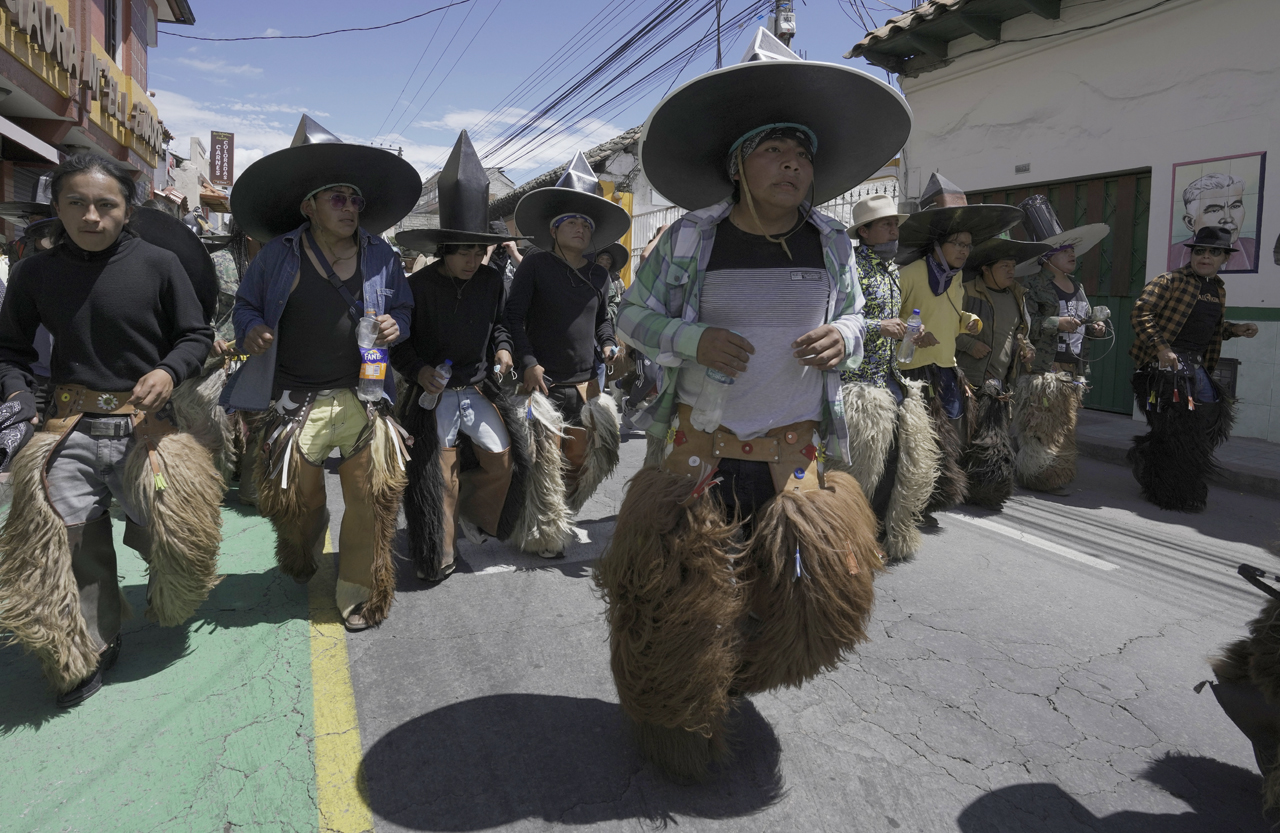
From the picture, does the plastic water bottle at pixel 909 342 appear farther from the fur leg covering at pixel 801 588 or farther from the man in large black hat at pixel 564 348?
the fur leg covering at pixel 801 588

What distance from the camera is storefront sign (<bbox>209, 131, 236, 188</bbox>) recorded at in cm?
3753

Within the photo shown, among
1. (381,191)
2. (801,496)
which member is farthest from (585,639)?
(381,191)

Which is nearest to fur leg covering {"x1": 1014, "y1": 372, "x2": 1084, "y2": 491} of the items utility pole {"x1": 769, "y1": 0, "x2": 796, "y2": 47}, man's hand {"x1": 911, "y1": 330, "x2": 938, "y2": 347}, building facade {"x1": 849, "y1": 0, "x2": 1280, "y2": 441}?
man's hand {"x1": 911, "y1": 330, "x2": 938, "y2": 347}

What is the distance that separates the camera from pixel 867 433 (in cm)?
446

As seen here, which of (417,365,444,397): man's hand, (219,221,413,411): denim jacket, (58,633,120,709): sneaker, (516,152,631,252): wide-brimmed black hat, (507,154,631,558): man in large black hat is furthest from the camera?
(516,152,631,252): wide-brimmed black hat

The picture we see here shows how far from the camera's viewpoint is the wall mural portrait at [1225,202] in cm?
820

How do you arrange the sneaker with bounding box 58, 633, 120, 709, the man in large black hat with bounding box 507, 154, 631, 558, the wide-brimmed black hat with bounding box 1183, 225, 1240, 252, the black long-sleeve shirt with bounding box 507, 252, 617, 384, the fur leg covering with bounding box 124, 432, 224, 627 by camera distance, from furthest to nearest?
the wide-brimmed black hat with bounding box 1183, 225, 1240, 252 < the black long-sleeve shirt with bounding box 507, 252, 617, 384 < the man in large black hat with bounding box 507, 154, 631, 558 < the fur leg covering with bounding box 124, 432, 224, 627 < the sneaker with bounding box 58, 633, 120, 709

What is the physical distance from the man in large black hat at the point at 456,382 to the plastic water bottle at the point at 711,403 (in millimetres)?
2114

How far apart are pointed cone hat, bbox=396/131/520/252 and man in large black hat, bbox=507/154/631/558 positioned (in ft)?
1.70

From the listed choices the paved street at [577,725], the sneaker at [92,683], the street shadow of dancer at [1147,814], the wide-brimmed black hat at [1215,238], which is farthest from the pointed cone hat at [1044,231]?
the sneaker at [92,683]

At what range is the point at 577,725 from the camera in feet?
9.38

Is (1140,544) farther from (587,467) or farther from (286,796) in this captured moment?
(286,796)

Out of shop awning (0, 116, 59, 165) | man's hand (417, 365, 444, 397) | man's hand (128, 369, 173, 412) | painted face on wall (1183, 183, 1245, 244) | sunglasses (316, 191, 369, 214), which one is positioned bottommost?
man's hand (128, 369, 173, 412)

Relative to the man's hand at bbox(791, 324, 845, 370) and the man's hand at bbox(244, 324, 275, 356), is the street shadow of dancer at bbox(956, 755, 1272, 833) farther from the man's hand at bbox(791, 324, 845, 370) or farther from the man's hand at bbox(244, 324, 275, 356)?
the man's hand at bbox(244, 324, 275, 356)
